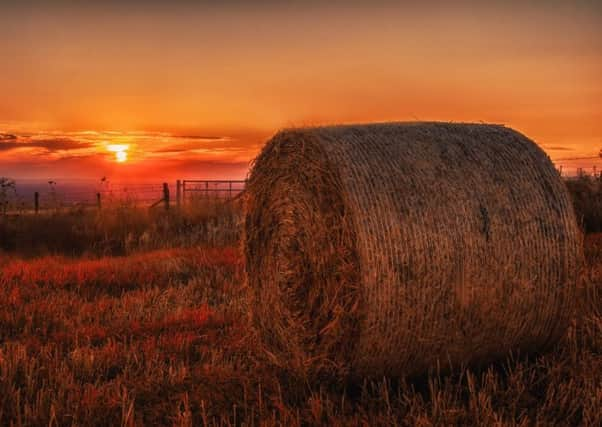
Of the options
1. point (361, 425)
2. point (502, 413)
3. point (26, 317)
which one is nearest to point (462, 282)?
point (502, 413)

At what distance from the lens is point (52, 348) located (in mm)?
7465

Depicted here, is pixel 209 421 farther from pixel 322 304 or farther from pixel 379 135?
pixel 379 135

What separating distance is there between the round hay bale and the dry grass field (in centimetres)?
28

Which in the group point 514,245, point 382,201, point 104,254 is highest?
point 382,201

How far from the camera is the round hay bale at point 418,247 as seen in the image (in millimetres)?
5504

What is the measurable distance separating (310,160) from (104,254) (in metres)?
12.3

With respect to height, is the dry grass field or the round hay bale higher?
the round hay bale

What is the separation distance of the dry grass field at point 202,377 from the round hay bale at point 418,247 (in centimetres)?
28

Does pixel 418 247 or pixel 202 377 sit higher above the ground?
pixel 418 247

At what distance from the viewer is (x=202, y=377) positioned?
20.6 feet

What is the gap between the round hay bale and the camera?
550 cm

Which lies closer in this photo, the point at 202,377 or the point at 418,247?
the point at 418,247

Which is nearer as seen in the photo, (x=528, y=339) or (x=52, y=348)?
(x=528, y=339)

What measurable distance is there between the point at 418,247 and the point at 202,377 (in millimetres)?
2389
